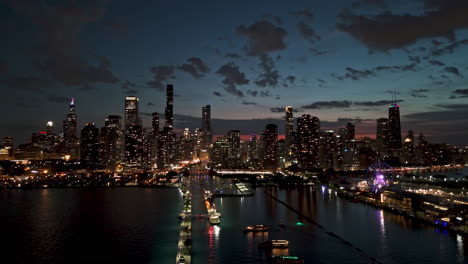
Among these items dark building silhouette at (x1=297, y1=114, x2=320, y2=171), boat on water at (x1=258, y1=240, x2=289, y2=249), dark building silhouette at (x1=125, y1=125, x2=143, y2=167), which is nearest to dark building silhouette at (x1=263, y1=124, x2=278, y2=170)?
dark building silhouette at (x1=297, y1=114, x2=320, y2=171)

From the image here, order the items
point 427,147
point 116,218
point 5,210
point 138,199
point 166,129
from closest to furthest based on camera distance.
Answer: point 116,218
point 5,210
point 138,199
point 427,147
point 166,129

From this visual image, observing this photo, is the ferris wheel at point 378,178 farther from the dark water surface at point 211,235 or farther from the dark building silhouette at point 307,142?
the dark building silhouette at point 307,142

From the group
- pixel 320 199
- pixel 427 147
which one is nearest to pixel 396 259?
pixel 320 199

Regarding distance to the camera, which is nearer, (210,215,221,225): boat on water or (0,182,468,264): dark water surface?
(0,182,468,264): dark water surface

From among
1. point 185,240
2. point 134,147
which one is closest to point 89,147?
point 134,147

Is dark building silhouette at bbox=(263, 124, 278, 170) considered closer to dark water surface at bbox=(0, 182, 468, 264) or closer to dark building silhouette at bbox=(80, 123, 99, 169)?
dark building silhouette at bbox=(80, 123, 99, 169)

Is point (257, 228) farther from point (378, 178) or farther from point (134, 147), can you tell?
point (134, 147)

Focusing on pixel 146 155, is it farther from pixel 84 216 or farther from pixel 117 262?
pixel 117 262
